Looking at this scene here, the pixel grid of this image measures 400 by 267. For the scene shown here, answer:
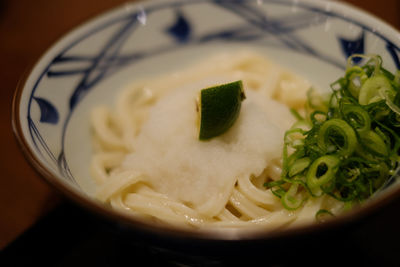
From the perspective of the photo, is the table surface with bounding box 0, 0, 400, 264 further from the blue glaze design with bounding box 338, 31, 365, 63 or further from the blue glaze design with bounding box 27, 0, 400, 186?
the blue glaze design with bounding box 338, 31, 365, 63

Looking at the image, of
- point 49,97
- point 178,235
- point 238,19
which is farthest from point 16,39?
point 178,235

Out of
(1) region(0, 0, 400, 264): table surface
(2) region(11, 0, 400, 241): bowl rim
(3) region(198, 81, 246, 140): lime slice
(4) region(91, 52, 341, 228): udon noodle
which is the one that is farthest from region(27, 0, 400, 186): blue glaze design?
(3) region(198, 81, 246, 140): lime slice

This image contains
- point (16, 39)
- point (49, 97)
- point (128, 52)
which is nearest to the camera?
point (49, 97)

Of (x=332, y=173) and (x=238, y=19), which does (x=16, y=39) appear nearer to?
(x=238, y=19)

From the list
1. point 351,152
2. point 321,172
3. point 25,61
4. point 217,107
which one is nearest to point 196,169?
point 217,107

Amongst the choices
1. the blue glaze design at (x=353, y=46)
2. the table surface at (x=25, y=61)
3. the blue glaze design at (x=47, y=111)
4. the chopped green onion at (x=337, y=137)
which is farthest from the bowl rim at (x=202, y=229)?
the blue glaze design at (x=353, y=46)

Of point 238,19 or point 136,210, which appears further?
point 238,19
